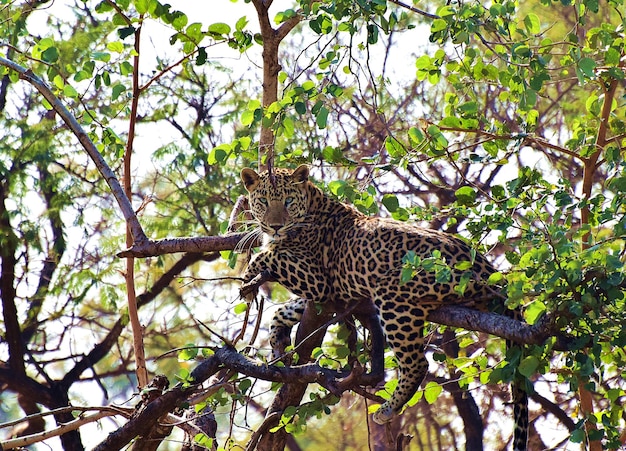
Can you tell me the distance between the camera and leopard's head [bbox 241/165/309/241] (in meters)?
6.96

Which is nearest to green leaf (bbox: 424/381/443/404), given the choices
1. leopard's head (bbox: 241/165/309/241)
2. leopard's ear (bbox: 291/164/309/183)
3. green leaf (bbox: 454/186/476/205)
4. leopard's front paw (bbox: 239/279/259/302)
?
green leaf (bbox: 454/186/476/205)

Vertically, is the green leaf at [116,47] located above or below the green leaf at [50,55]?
above

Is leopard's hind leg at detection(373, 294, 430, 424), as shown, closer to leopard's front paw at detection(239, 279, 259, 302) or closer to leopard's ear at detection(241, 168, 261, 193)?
leopard's front paw at detection(239, 279, 259, 302)

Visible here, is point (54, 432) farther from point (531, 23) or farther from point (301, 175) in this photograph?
point (531, 23)

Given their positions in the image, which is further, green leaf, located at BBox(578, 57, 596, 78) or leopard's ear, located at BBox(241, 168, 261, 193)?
leopard's ear, located at BBox(241, 168, 261, 193)

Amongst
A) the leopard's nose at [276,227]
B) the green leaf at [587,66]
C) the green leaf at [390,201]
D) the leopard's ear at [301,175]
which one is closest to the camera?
the green leaf at [587,66]

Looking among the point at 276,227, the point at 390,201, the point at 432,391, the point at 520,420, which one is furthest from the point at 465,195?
the point at 276,227

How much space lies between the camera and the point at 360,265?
20.4 feet

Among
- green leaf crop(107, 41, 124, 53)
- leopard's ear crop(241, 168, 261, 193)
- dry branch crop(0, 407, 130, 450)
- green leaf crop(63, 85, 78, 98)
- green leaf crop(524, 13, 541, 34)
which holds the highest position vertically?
leopard's ear crop(241, 168, 261, 193)

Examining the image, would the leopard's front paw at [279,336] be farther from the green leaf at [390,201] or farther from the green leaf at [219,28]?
the green leaf at [219,28]

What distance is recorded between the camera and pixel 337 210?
709 cm

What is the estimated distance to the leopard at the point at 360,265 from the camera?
5758 millimetres

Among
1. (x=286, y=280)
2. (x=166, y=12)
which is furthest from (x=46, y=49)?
(x=286, y=280)

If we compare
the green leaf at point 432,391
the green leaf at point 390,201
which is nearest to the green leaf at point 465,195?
the green leaf at point 390,201
